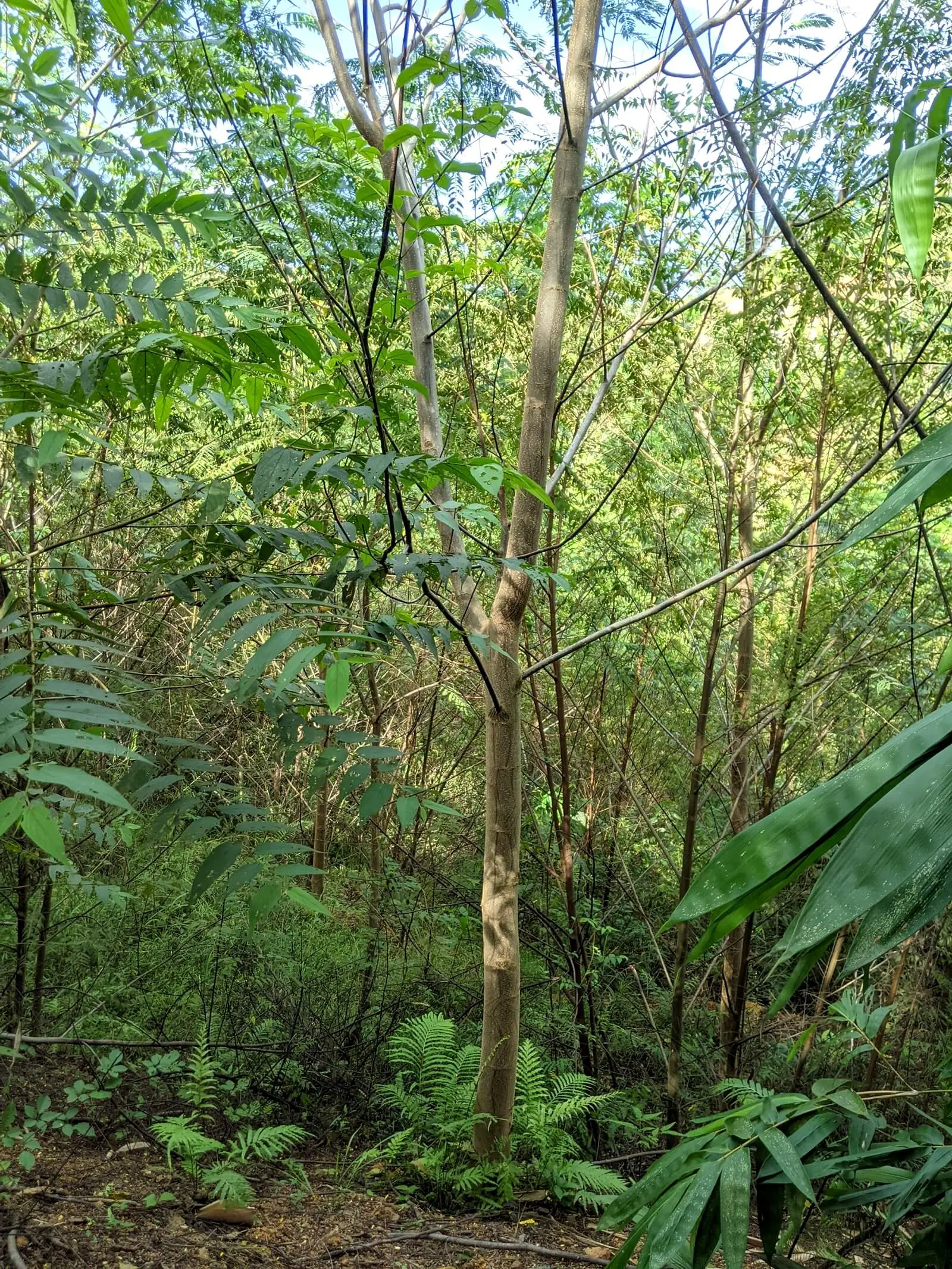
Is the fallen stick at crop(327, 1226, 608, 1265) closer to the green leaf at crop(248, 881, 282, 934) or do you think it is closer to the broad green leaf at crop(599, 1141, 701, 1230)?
the broad green leaf at crop(599, 1141, 701, 1230)

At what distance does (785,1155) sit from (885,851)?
85cm

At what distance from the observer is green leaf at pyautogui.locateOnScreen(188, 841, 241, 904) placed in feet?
3.14

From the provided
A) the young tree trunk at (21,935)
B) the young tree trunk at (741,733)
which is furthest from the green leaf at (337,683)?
the young tree trunk at (741,733)

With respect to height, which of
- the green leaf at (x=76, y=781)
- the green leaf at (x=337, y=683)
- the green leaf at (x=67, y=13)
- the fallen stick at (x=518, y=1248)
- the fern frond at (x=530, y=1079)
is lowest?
the fallen stick at (x=518, y=1248)

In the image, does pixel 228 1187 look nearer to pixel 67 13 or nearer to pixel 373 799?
pixel 373 799

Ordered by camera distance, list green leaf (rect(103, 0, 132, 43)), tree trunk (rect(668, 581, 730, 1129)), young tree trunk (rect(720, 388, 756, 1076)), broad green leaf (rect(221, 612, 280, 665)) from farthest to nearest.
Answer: young tree trunk (rect(720, 388, 756, 1076)) → tree trunk (rect(668, 581, 730, 1129)) → broad green leaf (rect(221, 612, 280, 665)) → green leaf (rect(103, 0, 132, 43))

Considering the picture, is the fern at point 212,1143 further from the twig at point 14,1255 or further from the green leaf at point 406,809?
the green leaf at point 406,809

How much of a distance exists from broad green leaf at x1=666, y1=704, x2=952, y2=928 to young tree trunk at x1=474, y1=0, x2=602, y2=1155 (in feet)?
6.66

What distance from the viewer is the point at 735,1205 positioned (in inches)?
36.9

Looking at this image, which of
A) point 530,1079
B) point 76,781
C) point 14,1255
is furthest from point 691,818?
point 76,781

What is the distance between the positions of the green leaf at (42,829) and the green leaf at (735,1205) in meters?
0.70

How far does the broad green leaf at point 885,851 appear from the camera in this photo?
1.30ft

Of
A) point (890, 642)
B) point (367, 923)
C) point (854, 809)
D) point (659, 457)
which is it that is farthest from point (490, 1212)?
point (659, 457)

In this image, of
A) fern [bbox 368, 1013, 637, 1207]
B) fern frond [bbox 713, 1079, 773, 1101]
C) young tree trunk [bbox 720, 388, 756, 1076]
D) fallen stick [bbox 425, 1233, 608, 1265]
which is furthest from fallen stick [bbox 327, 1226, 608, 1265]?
young tree trunk [bbox 720, 388, 756, 1076]
